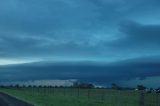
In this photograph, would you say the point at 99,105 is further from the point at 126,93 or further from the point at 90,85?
the point at 90,85

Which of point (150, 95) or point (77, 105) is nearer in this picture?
point (77, 105)

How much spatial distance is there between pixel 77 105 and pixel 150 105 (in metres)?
6.92

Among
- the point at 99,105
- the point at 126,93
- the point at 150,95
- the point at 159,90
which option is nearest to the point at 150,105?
the point at 99,105

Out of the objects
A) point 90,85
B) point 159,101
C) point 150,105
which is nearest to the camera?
point 150,105

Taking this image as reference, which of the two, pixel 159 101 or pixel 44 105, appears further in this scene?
pixel 159 101

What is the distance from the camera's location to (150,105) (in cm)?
3694

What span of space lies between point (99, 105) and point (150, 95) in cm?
1630

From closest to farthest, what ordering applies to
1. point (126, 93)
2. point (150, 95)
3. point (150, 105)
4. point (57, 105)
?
point (150, 105), point (57, 105), point (150, 95), point (126, 93)

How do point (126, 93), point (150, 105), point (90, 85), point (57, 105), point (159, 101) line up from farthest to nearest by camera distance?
point (90, 85) → point (126, 93) → point (159, 101) → point (57, 105) → point (150, 105)

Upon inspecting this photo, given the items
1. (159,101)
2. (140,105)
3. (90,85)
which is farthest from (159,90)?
(90,85)

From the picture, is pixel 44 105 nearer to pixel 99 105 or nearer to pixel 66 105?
pixel 66 105

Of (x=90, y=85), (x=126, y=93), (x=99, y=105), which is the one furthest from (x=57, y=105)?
(x=90, y=85)

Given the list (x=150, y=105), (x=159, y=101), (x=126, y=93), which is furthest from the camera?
(x=126, y=93)

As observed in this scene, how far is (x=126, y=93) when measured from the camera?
69875 mm
